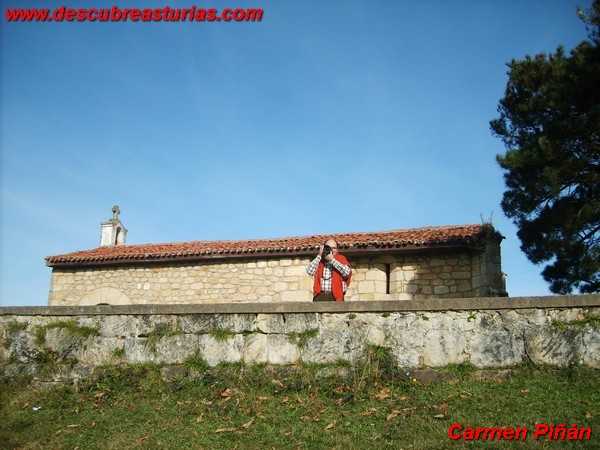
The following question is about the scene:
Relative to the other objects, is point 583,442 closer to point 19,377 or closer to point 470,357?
point 470,357

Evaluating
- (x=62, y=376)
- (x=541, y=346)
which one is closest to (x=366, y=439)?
(x=541, y=346)

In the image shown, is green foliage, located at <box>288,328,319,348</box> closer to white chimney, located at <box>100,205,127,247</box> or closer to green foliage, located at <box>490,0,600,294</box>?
green foliage, located at <box>490,0,600,294</box>

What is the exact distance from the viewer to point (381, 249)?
13281 millimetres

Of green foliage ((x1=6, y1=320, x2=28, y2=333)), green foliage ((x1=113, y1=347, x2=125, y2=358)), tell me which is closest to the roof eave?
green foliage ((x1=6, y1=320, x2=28, y2=333))

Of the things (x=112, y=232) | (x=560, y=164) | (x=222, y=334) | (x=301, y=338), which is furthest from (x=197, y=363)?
(x=112, y=232)

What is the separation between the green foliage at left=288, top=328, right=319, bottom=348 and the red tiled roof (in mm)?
6553

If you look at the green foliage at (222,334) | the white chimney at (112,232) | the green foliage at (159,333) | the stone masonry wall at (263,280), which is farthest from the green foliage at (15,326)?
the white chimney at (112,232)

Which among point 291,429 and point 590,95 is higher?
point 590,95

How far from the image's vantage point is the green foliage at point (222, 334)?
7.21 m

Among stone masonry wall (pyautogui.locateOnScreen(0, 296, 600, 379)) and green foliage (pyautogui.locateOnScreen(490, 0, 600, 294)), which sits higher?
green foliage (pyautogui.locateOnScreen(490, 0, 600, 294))

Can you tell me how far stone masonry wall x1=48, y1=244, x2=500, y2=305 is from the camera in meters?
13.0

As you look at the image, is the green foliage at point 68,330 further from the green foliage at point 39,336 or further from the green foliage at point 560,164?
the green foliage at point 560,164

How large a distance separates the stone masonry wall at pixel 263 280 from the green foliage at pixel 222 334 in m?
6.59

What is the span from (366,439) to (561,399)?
204 cm
